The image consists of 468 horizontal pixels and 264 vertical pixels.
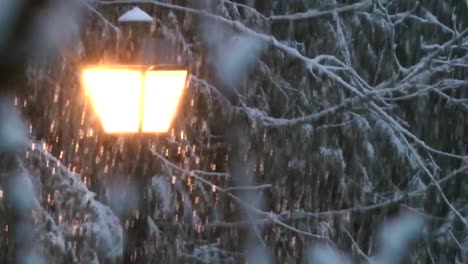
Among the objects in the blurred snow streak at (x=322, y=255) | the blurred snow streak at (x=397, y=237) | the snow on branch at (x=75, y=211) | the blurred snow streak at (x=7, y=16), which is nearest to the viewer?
the blurred snow streak at (x=7, y=16)

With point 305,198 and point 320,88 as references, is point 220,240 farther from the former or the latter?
point 320,88

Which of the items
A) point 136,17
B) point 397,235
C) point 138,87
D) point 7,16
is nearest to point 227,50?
point 397,235

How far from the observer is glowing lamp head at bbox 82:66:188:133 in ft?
11.9

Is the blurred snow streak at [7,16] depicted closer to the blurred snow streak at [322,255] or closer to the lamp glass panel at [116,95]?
the lamp glass panel at [116,95]

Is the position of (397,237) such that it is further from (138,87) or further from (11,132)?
(138,87)

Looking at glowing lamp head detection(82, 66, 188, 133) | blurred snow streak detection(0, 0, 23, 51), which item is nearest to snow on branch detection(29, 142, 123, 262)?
glowing lamp head detection(82, 66, 188, 133)

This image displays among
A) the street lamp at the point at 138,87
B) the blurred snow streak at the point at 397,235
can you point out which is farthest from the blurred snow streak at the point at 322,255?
the street lamp at the point at 138,87

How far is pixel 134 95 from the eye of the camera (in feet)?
12.0

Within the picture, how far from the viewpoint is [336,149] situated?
821 centimetres

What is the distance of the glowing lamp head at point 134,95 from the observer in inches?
143

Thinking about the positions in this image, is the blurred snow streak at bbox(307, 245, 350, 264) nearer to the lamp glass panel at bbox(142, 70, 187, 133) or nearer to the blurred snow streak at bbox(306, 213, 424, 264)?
the blurred snow streak at bbox(306, 213, 424, 264)

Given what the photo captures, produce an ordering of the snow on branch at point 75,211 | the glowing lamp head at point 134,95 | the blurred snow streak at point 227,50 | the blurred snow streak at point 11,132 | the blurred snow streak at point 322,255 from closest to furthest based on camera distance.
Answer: the glowing lamp head at point 134,95 → the blurred snow streak at point 11,132 → the snow on branch at point 75,211 → the blurred snow streak at point 227,50 → the blurred snow streak at point 322,255

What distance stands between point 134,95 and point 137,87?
36 millimetres

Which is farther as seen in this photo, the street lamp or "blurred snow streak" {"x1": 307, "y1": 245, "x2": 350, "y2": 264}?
"blurred snow streak" {"x1": 307, "y1": 245, "x2": 350, "y2": 264}
